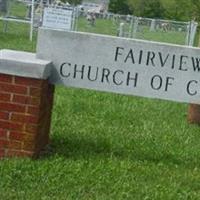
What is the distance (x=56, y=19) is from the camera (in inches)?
813

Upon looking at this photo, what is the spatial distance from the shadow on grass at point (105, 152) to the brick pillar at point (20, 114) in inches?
12.3

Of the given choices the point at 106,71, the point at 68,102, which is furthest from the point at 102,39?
the point at 68,102

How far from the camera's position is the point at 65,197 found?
16.7ft

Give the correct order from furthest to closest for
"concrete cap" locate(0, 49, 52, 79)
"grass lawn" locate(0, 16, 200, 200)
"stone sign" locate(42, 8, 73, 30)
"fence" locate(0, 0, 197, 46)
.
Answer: "fence" locate(0, 0, 197, 46)
"stone sign" locate(42, 8, 73, 30)
"concrete cap" locate(0, 49, 52, 79)
"grass lawn" locate(0, 16, 200, 200)

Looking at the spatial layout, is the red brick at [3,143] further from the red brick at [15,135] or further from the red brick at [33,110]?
the red brick at [33,110]

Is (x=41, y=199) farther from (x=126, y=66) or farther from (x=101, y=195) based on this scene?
(x=126, y=66)

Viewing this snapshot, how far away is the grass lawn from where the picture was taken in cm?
532

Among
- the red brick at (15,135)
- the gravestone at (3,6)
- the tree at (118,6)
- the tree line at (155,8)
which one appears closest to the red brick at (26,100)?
the red brick at (15,135)

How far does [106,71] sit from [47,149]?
945 millimetres

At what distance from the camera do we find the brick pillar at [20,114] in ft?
19.3

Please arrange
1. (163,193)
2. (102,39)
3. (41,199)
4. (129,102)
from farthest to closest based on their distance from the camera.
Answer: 1. (129,102)
2. (102,39)
3. (163,193)
4. (41,199)

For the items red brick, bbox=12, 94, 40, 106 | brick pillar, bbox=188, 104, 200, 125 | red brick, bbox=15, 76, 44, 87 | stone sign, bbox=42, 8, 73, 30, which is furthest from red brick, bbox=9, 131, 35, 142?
stone sign, bbox=42, 8, 73, 30

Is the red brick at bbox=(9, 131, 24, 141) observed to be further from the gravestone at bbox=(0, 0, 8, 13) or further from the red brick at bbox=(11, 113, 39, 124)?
the gravestone at bbox=(0, 0, 8, 13)

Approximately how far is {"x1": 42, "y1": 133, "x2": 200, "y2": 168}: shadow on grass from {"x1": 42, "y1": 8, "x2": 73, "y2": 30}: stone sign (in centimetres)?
1330
